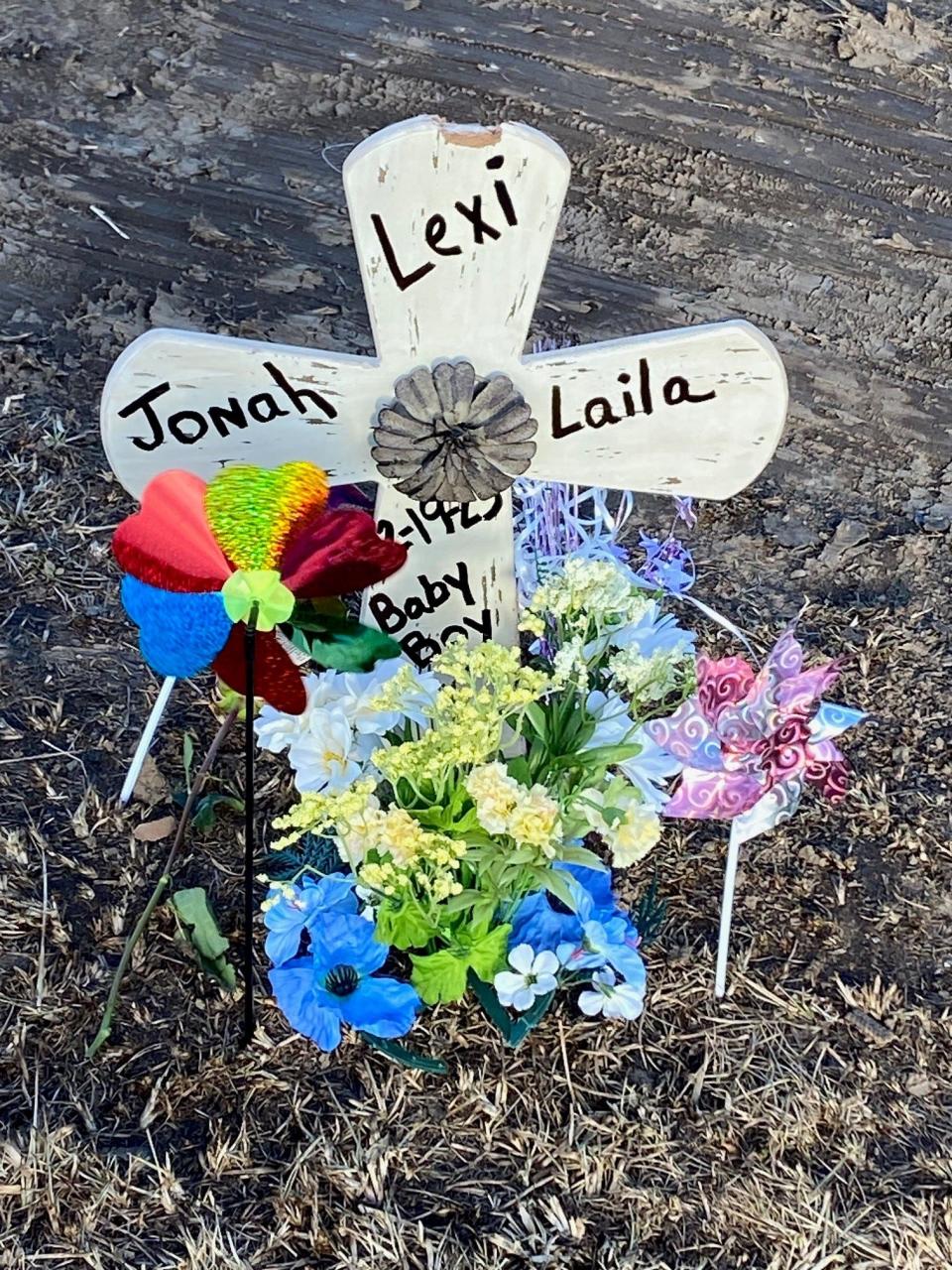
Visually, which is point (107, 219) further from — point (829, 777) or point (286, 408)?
point (829, 777)

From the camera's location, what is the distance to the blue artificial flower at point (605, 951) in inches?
63.8

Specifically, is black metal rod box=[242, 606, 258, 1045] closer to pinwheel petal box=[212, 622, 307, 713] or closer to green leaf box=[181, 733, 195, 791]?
pinwheel petal box=[212, 622, 307, 713]

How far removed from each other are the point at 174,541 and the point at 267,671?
0.19m

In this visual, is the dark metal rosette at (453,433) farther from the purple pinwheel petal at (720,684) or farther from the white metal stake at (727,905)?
the white metal stake at (727,905)

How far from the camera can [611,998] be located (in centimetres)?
166

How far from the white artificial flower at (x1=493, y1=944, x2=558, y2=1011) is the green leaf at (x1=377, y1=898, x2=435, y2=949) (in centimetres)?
13

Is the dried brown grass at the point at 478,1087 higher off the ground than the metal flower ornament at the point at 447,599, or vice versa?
the metal flower ornament at the point at 447,599

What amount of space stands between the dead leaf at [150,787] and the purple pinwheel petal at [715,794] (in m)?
0.84

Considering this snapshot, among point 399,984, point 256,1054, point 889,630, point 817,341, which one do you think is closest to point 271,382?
point 399,984

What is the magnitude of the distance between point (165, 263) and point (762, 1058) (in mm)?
2318

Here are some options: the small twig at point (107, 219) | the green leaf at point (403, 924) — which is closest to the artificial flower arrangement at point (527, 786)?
the green leaf at point (403, 924)

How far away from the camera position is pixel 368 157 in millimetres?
1229

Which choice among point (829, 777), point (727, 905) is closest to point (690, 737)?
point (829, 777)

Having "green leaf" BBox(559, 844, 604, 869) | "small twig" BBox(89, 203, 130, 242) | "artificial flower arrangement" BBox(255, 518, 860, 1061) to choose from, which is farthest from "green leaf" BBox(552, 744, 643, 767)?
"small twig" BBox(89, 203, 130, 242)
